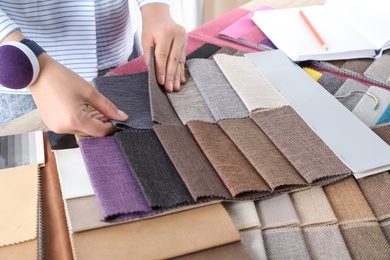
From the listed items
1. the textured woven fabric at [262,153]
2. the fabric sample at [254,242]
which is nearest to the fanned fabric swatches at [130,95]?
the textured woven fabric at [262,153]

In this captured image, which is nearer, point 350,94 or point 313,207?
point 313,207

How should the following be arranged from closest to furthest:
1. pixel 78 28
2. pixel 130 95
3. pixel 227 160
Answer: pixel 227 160 → pixel 130 95 → pixel 78 28

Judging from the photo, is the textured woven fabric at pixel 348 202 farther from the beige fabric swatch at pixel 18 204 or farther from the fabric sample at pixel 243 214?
the beige fabric swatch at pixel 18 204

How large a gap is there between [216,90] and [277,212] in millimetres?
285

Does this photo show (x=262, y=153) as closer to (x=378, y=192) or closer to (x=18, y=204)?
(x=378, y=192)

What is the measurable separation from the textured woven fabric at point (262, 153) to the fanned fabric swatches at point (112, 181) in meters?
0.17

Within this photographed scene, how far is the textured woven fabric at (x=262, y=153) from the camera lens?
24.4 inches

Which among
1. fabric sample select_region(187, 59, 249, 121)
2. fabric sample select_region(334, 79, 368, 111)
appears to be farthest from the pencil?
fabric sample select_region(187, 59, 249, 121)

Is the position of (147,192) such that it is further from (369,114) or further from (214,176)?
(369,114)

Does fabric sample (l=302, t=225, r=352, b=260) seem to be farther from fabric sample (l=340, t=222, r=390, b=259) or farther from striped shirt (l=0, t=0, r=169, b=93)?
striped shirt (l=0, t=0, r=169, b=93)

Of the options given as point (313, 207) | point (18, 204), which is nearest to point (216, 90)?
point (313, 207)

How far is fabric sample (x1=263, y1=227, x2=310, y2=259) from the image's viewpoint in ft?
1.85

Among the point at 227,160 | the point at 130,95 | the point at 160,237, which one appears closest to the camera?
the point at 160,237

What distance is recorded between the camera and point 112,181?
23.1 inches
